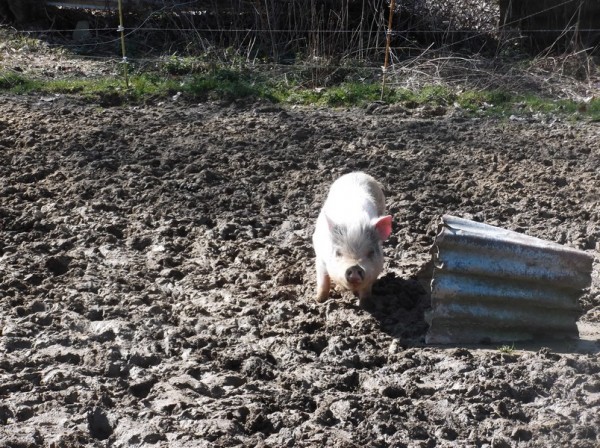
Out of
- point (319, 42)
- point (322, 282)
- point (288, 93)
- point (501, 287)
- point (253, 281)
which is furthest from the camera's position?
point (319, 42)

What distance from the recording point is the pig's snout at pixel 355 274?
15.8ft

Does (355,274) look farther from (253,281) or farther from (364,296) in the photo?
(253,281)

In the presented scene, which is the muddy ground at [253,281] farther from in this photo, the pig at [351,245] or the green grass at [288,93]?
the green grass at [288,93]

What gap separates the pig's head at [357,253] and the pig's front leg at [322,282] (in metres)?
0.12

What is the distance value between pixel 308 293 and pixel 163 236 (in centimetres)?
117

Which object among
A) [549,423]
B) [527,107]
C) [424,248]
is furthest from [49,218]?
[527,107]

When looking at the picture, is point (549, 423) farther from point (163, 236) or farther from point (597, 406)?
point (163, 236)

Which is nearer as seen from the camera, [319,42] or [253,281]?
[253,281]

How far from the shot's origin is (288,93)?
30.9ft

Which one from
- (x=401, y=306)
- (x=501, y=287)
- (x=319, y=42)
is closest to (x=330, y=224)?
(x=401, y=306)

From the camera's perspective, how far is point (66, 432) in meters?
3.67

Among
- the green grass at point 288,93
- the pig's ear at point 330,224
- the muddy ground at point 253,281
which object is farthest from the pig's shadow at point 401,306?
the green grass at point 288,93

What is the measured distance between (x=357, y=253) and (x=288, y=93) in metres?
4.79

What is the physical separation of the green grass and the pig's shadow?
3.78 m
